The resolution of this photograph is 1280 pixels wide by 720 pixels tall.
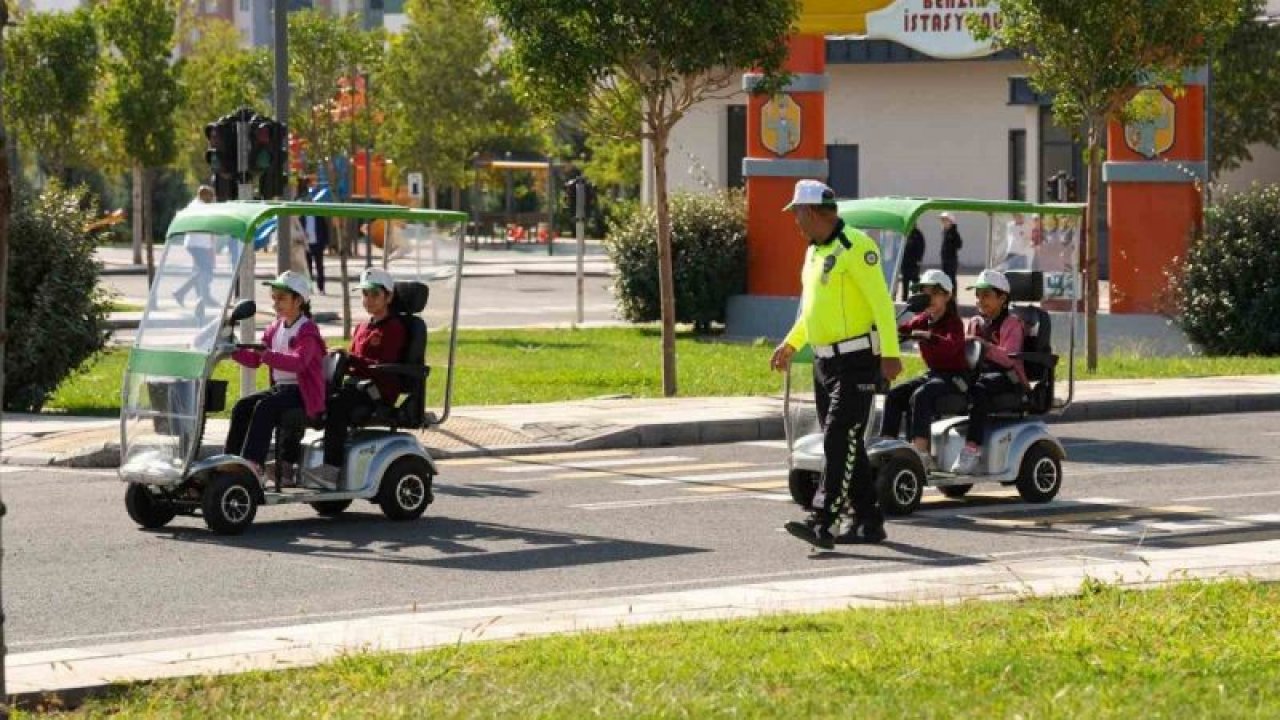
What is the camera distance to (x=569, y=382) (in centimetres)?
2409

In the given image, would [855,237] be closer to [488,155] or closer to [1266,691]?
[1266,691]

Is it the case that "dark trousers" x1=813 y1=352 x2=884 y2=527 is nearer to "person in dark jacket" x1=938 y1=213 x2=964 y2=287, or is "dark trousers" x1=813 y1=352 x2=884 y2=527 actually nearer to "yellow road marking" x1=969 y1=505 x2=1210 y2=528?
"yellow road marking" x1=969 y1=505 x2=1210 y2=528

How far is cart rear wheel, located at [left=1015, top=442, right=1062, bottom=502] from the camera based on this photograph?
48.8ft

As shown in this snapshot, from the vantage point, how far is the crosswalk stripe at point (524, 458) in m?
18.0

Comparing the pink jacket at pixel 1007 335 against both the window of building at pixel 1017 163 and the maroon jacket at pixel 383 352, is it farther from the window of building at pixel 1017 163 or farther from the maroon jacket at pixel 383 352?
the window of building at pixel 1017 163

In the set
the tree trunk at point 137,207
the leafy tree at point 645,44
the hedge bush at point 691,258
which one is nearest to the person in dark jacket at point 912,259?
the hedge bush at point 691,258

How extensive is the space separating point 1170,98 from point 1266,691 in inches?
859

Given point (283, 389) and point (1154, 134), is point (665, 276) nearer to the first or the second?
point (1154, 134)

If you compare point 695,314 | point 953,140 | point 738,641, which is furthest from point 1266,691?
point 953,140

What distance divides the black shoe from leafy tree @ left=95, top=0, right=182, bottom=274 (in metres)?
34.0

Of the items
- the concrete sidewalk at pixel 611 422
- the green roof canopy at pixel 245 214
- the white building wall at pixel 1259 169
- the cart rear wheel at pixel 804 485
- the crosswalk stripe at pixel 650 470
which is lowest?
the crosswalk stripe at pixel 650 470

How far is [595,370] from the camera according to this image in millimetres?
25703

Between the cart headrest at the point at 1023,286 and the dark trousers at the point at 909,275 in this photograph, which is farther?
the dark trousers at the point at 909,275

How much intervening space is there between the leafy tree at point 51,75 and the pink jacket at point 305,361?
31536 mm
